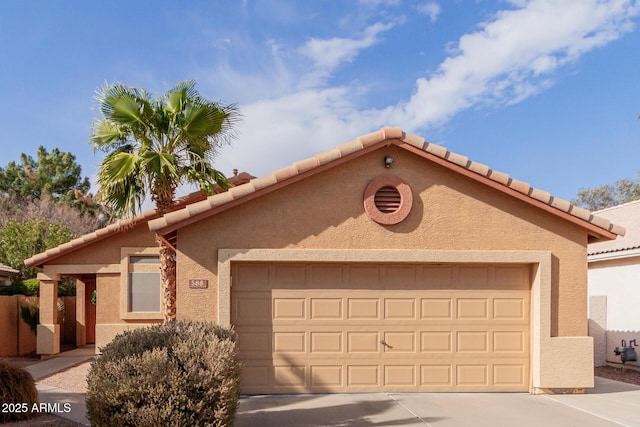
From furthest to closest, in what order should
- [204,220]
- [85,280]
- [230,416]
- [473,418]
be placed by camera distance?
[85,280] < [204,220] < [473,418] < [230,416]

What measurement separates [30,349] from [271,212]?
11.6 m

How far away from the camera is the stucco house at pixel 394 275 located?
954cm

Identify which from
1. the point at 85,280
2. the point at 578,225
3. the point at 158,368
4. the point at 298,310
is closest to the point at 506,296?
the point at 578,225

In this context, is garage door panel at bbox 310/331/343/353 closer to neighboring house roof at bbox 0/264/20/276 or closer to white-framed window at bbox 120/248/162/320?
white-framed window at bbox 120/248/162/320

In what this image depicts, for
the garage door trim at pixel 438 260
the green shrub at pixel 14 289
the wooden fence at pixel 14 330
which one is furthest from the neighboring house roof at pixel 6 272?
the garage door trim at pixel 438 260

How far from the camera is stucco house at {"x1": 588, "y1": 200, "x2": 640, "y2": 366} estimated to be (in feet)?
43.0

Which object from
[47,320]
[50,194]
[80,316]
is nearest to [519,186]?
[47,320]

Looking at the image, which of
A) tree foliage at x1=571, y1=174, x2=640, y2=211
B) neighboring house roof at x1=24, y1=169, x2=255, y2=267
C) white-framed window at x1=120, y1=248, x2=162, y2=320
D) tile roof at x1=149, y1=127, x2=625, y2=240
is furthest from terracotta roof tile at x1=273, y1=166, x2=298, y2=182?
tree foliage at x1=571, y1=174, x2=640, y2=211

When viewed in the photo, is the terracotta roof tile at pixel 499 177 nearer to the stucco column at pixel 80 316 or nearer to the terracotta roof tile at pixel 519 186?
the terracotta roof tile at pixel 519 186

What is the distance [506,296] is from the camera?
10094 millimetres

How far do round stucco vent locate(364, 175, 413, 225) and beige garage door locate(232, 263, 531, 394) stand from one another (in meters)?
0.97

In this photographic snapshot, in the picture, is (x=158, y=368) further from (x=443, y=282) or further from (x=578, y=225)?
(x=578, y=225)

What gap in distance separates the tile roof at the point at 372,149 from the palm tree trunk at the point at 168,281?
1763mm

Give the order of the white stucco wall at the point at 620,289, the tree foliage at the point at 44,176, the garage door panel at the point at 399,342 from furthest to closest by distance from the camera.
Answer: the tree foliage at the point at 44,176 < the white stucco wall at the point at 620,289 < the garage door panel at the point at 399,342
